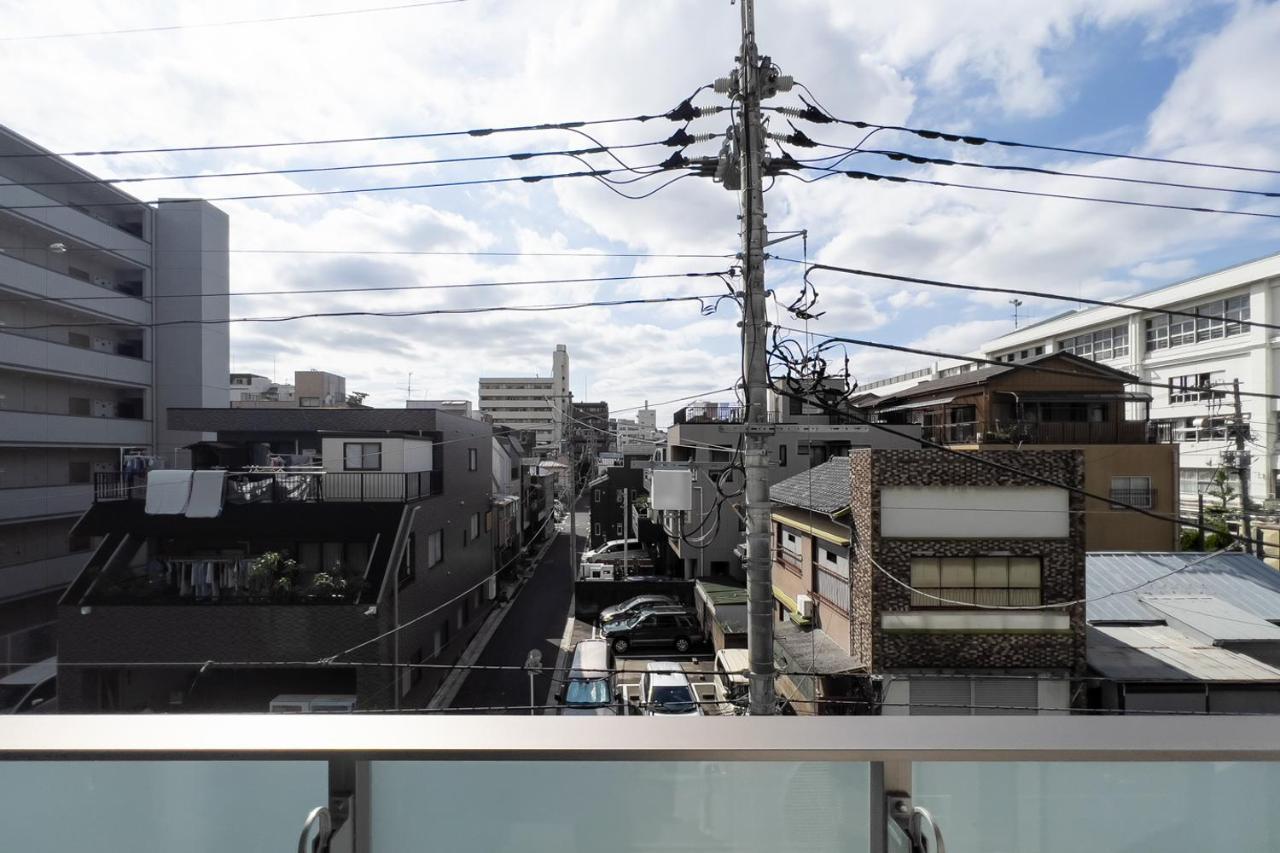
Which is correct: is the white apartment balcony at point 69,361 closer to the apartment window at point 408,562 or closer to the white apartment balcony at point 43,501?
the white apartment balcony at point 43,501

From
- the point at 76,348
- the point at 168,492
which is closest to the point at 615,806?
the point at 168,492

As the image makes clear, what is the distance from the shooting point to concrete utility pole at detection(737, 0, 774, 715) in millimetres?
5020

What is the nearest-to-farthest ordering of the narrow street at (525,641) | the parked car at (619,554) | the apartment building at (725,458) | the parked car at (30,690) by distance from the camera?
the parked car at (30,690) < the narrow street at (525,641) < the apartment building at (725,458) < the parked car at (619,554)

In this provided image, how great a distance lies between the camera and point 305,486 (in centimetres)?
1191

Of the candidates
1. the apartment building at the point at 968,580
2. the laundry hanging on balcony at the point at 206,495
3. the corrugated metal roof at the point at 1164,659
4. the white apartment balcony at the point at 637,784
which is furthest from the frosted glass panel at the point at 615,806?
the laundry hanging on balcony at the point at 206,495

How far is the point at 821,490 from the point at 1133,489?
1206 centimetres

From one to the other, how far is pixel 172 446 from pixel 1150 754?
2659 centimetres

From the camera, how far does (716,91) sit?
212 inches

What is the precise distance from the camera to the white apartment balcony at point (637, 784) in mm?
1062

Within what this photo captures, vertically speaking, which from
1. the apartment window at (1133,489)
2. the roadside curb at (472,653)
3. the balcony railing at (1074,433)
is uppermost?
the balcony railing at (1074,433)

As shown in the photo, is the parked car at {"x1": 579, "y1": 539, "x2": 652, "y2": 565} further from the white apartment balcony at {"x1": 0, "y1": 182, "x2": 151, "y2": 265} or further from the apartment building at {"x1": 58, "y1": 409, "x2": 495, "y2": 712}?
the white apartment balcony at {"x1": 0, "y1": 182, "x2": 151, "y2": 265}

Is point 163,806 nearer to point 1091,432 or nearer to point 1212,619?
point 1212,619

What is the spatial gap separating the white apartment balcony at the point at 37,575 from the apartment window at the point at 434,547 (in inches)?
381

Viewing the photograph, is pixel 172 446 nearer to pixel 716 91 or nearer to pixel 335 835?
pixel 716 91
